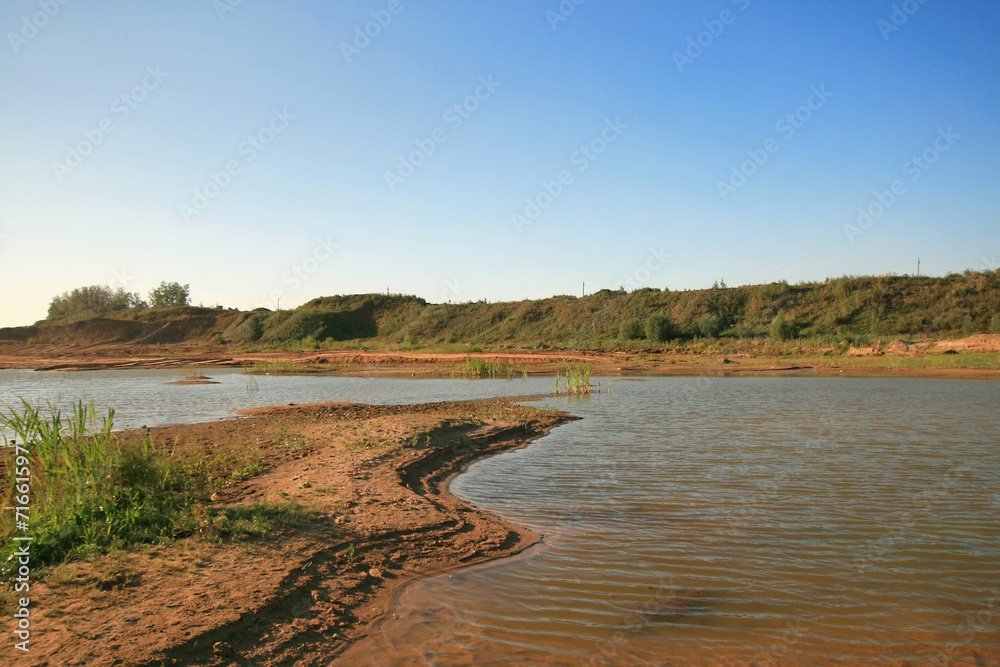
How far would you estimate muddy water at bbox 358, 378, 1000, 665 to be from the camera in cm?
400

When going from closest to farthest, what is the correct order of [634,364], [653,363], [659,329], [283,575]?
[283,575]
[634,364]
[653,363]
[659,329]

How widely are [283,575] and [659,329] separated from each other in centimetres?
4085

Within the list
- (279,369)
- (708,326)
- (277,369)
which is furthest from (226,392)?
(708,326)

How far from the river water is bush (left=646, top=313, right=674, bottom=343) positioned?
30.4 metres

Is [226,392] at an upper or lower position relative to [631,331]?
lower

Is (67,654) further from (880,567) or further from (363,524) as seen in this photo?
(880,567)

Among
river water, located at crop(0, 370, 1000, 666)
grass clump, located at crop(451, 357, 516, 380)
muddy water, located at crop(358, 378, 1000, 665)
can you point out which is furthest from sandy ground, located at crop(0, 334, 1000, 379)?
muddy water, located at crop(358, 378, 1000, 665)

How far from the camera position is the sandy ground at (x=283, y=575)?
12.2ft

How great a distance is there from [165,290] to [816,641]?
95.2 m

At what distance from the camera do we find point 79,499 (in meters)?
5.30

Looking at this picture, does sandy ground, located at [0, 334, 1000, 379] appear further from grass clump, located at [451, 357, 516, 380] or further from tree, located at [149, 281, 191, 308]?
tree, located at [149, 281, 191, 308]

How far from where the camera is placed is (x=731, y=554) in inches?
218

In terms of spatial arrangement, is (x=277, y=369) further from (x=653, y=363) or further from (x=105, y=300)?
(x=105, y=300)

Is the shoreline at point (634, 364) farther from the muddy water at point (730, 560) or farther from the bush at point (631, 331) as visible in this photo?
the muddy water at point (730, 560)
